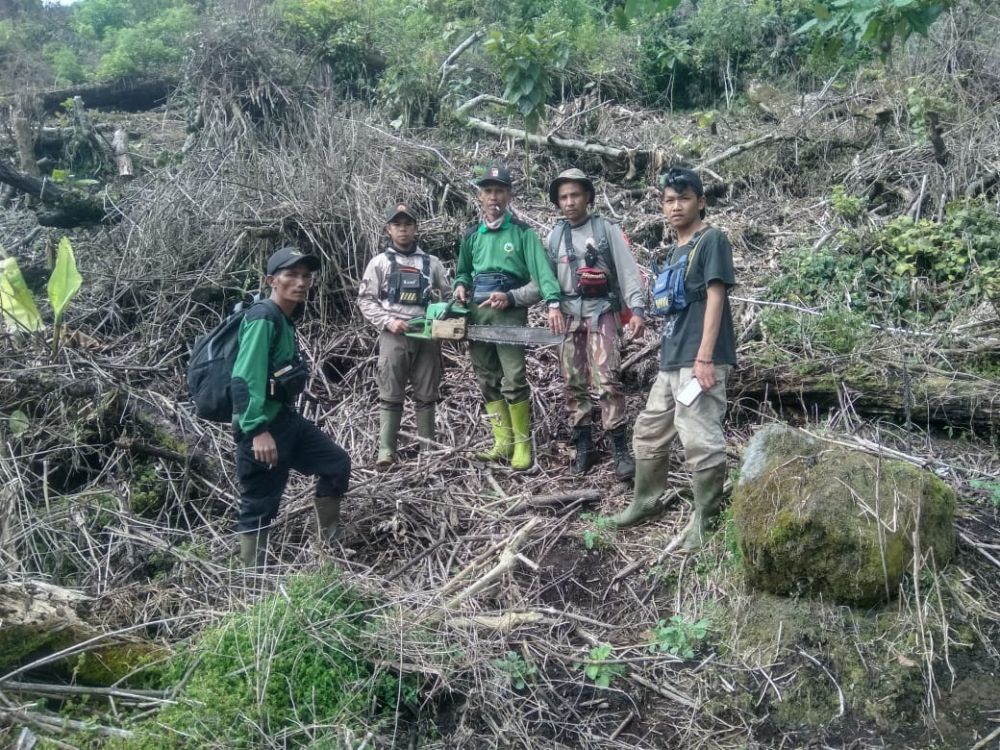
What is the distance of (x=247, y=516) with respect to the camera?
467 centimetres

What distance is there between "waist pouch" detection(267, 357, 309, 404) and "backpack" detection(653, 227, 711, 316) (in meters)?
2.04

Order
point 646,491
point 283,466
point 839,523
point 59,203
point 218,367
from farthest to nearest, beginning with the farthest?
point 59,203 → point 646,491 → point 283,466 → point 218,367 → point 839,523

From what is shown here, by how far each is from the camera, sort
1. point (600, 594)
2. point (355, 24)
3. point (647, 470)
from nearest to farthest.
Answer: point (600, 594), point (647, 470), point (355, 24)

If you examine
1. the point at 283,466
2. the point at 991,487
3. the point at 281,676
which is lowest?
the point at 281,676

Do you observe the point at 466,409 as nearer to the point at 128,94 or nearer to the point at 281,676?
the point at 281,676

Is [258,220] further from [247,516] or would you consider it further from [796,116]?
[796,116]

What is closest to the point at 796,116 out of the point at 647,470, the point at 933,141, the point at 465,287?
the point at 933,141

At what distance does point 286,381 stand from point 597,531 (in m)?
2.03

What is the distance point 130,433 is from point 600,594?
3449 millimetres

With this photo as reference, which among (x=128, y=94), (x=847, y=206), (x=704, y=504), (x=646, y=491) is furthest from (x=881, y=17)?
(x=128, y=94)

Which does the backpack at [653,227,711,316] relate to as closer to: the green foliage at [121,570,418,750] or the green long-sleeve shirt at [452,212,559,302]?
the green long-sleeve shirt at [452,212,559,302]

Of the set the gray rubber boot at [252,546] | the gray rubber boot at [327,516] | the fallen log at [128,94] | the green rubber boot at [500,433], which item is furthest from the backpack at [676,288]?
the fallen log at [128,94]

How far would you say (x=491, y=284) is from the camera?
593 cm

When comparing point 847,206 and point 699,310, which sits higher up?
point 847,206
